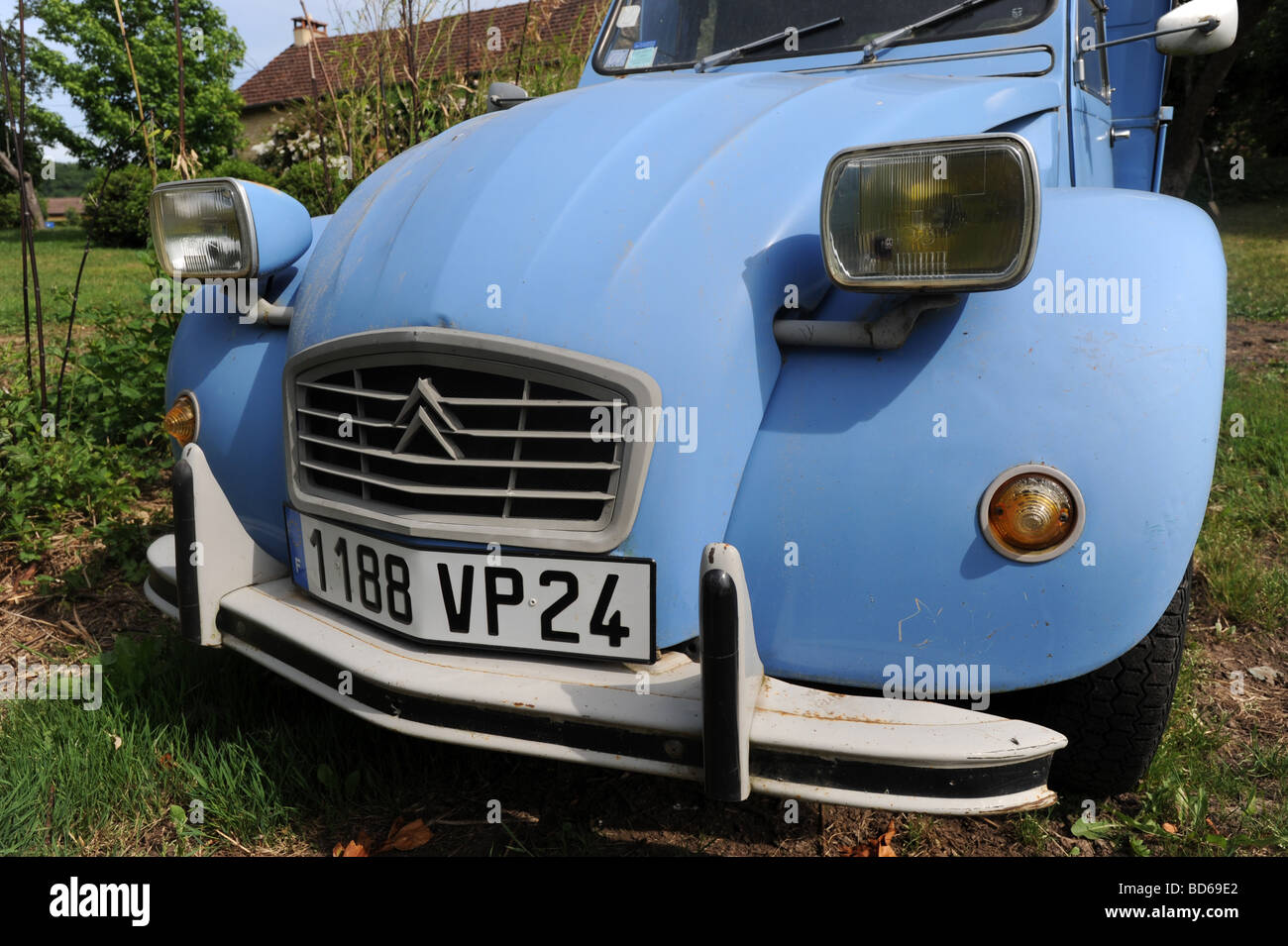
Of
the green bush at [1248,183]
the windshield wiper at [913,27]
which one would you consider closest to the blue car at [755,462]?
the windshield wiper at [913,27]

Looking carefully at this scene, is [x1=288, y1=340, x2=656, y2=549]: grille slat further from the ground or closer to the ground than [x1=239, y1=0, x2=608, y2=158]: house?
closer to the ground

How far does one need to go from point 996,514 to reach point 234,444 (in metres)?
1.60

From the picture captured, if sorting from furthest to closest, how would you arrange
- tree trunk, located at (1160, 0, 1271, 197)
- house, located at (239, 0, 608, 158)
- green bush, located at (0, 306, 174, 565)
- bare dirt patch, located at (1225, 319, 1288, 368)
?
1. tree trunk, located at (1160, 0, 1271, 197)
2. bare dirt patch, located at (1225, 319, 1288, 368)
3. house, located at (239, 0, 608, 158)
4. green bush, located at (0, 306, 174, 565)

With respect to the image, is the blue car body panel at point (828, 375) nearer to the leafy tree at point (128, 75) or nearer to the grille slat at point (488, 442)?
the grille slat at point (488, 442)

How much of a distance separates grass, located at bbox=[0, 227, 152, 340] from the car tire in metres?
4.12

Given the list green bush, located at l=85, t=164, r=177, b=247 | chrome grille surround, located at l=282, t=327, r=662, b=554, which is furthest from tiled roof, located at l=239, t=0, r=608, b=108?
green bush, located at l=85, t=164, r=177, b=247

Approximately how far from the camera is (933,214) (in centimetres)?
153

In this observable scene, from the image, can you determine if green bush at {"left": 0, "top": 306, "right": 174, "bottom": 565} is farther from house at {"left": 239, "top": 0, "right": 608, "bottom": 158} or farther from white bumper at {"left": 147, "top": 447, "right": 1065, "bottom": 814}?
white bumper at {"left": 147, "top": 447, "right": 1065, "bottom": 814}

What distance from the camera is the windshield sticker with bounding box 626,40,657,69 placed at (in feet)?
10.1

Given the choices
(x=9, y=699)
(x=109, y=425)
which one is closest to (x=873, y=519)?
(x=9, y=699)

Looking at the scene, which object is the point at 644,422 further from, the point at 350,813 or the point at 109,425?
the point at 109,425

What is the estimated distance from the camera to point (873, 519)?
1.57m

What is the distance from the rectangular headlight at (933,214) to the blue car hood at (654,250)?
0.16 m

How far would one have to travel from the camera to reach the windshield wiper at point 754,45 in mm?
2709
